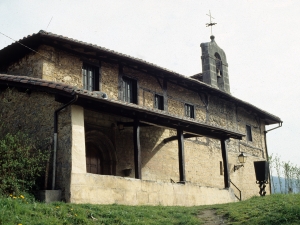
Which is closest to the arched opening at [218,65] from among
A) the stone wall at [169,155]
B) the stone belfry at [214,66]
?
the stone belfry at [214,66]

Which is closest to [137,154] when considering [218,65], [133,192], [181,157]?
[133,192]

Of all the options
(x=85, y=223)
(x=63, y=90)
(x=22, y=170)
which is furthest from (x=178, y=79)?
(x=85, y=223)

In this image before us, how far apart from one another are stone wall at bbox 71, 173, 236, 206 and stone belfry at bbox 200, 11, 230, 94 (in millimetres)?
8615

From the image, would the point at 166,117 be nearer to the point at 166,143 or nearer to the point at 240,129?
the point at 166,143

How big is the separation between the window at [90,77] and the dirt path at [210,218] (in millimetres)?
6032

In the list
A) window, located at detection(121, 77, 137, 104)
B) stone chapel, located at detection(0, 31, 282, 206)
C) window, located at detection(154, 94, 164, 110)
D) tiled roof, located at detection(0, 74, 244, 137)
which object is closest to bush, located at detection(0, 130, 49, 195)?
stone chapel, located at detection(0, 31, 282, 206)

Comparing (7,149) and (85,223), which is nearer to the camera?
(85,223)

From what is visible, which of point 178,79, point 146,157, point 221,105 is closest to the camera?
point 146,157

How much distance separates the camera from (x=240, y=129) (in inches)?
845

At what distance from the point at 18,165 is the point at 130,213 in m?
2.84

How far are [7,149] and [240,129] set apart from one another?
14.1 metres

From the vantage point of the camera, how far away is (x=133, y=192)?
11141 millimetres

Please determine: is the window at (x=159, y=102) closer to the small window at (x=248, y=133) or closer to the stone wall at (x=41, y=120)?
the stone wall at (x=41, y=120)

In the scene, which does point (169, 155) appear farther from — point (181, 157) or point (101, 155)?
point (101, 155)
